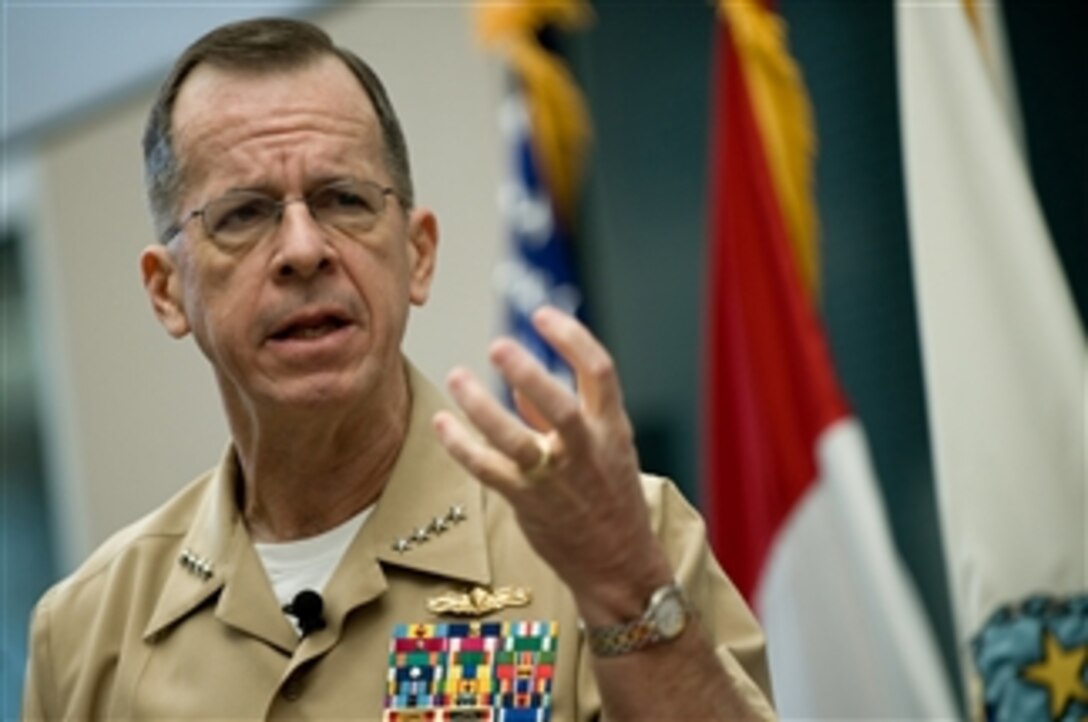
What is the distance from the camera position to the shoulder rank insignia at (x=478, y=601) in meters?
1.81

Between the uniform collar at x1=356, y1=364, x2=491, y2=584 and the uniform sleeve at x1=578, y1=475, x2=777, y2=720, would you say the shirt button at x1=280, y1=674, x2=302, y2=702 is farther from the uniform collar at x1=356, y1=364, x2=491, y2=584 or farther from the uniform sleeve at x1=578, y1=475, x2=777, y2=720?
the uniform sleeve at x1=578, y1=475, x2=777, y2=720

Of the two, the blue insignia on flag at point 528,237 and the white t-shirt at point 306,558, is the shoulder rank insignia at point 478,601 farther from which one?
the blue insignia on flag at point 528,237

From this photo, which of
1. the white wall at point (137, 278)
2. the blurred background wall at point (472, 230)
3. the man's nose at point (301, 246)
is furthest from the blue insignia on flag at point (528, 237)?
the man's nose at point (301, 246)

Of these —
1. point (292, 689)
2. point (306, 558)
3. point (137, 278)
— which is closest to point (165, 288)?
point (306, 558)

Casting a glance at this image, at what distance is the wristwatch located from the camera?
153cm

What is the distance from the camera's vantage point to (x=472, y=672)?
179cm

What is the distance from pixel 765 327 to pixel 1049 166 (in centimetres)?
61

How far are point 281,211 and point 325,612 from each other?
414mm

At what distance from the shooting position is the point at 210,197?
1944 millimetres

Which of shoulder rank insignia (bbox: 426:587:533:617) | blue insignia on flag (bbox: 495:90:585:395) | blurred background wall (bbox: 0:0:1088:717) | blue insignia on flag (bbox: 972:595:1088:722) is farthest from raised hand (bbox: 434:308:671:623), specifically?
blue insignia on flag (bbox: 495:90:585:395)

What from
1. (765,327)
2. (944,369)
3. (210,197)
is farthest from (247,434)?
(765,327)

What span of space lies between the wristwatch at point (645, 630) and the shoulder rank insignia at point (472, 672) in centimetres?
22

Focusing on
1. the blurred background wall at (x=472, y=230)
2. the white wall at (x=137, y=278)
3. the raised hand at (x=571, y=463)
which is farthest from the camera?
the white wall at (x=137, y=278)

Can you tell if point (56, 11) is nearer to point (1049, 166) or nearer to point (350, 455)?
point (1049, 166)
